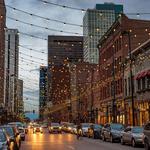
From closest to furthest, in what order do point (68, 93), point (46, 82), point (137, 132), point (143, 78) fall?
point (137, 132) < point (143, 78) < point (46, 82) < point (68, 93)

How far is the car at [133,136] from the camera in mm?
31266

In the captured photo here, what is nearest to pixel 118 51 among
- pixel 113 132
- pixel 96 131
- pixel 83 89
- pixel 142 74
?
pixel 142 74

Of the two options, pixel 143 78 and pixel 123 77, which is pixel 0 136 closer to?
pixel 143 78

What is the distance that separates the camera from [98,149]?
2733cm

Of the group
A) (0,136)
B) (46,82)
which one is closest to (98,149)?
(0,136)

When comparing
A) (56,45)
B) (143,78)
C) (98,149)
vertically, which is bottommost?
(98,149)

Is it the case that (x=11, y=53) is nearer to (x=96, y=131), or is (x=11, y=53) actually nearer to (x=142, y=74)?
(x=142, y=74)

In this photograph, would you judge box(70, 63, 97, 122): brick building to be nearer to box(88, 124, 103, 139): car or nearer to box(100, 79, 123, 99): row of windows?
box(100, 79, 123, 99): row of windows

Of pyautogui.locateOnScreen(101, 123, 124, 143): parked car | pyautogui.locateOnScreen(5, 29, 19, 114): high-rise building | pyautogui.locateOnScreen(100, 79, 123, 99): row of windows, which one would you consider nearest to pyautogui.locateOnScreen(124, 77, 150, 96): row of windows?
pyautogui.locateOnScreen(100, 79, 123, 99): row of windows

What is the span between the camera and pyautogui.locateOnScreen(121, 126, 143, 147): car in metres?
31.3

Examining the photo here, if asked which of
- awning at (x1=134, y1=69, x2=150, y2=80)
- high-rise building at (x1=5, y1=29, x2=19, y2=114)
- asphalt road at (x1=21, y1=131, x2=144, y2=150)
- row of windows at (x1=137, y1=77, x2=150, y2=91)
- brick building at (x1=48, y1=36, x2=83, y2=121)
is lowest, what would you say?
asphalt road at (x1=21, y1=131, x2=144, y2=150)

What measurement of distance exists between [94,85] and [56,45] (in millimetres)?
38355

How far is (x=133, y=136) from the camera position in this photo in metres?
31.8

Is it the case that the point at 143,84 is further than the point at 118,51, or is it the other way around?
the point at 118,51
